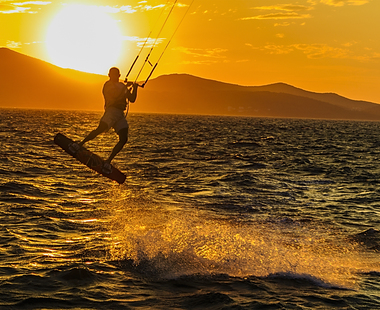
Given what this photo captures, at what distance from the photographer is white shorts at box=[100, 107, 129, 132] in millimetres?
12883

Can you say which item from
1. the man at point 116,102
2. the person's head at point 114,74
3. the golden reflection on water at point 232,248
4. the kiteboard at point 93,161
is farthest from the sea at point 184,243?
the person's head at point 114,74

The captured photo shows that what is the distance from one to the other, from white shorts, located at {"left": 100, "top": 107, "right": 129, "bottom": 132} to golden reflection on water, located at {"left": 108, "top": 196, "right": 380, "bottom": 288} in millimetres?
3004

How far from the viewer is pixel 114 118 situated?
42.5 feet

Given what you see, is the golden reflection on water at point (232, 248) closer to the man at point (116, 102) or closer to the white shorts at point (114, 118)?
the man at point (116, 102)

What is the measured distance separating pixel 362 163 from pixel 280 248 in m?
26.6

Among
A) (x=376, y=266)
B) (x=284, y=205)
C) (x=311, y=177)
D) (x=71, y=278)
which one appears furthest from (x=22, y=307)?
(x=311, y=177)

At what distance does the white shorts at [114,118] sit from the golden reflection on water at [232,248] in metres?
3.00

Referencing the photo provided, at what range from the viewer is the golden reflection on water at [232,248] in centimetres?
1095

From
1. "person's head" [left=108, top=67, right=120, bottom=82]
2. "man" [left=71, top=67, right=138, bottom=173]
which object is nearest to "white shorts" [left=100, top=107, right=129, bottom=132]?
"man" [left=71, top=67, right=138, bottom=173]

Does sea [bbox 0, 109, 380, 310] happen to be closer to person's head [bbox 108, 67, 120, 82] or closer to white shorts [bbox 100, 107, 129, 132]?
white shorts [bbox 100, 107, 129, 132]

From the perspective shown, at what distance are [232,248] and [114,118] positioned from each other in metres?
4.65

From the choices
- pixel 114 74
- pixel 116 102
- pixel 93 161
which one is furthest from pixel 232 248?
pixel 114 74

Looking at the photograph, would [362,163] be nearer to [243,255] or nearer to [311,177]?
[311,177]

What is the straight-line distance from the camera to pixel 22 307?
27.6 ft
